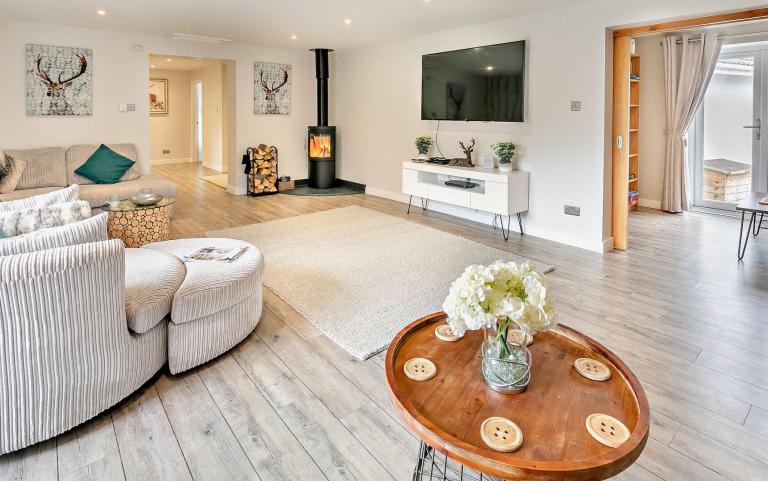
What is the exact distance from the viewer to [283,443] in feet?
6.26

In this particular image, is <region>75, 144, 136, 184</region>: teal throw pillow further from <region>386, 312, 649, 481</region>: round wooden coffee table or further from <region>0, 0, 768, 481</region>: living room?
<region>386, 312, 649, 481</region>: round wooden coffee table

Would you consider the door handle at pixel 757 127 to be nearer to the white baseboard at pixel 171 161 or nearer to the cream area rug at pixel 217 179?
the cream area rug at pixel 217 179

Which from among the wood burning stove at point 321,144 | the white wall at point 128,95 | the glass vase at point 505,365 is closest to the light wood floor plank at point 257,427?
the glass vase at point 505,365

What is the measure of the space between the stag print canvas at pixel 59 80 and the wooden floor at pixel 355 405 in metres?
4.61

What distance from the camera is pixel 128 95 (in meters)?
6.36

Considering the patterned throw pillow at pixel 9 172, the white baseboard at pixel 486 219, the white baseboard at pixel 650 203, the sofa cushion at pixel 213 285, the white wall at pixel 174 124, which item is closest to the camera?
the sofa cushion at pixel 213 285

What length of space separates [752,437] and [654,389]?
0.41 m

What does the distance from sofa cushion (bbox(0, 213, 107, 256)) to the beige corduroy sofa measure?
338 centimetres

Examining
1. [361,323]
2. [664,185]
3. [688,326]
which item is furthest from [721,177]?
[361,323]

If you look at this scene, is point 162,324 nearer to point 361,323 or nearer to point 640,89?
point 361,323

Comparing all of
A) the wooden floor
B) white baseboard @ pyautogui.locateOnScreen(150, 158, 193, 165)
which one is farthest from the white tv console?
white baseboard @ pyautogui.locateOnScreen(150, 158, 193, 165)

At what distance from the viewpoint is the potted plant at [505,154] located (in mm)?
5227

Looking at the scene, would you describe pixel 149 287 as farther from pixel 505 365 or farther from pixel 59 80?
pixel 59 80

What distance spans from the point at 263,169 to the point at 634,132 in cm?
561
